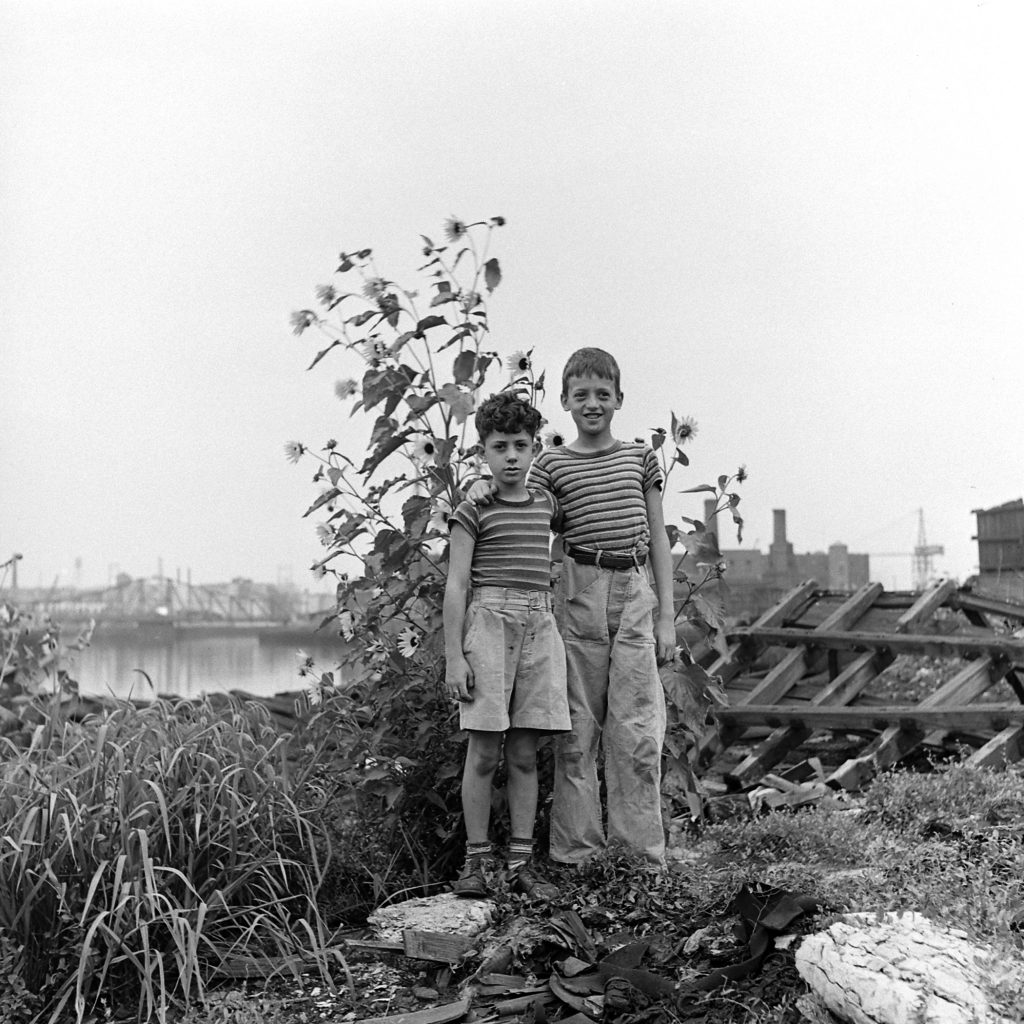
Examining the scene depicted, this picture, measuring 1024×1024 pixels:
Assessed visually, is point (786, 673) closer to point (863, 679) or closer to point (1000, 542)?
point (863, 679)

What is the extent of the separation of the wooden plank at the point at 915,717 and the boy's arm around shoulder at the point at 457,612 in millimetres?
3553

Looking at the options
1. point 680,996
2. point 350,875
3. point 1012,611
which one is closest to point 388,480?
point 350,875

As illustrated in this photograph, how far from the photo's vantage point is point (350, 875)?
13.1ft

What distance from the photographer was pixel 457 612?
3.72 m

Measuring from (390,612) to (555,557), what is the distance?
0.71 m

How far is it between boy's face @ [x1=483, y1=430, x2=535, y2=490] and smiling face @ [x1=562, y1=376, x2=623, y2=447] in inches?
11.4

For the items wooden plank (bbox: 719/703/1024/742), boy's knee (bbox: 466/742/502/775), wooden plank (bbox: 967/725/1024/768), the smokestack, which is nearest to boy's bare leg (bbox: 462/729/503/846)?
boy's knee (bbox: 466/742/502/775)

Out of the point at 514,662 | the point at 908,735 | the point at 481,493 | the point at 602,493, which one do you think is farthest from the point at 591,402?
the point at 908,735

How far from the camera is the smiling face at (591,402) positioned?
157 inches

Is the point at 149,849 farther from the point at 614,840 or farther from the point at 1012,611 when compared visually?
the point at 1012,611

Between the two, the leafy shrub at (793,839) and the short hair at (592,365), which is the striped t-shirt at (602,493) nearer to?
the short hair at (592,365)

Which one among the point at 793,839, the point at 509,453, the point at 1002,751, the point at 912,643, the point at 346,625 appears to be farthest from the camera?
the point at 912,643

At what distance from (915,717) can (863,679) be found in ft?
3.24

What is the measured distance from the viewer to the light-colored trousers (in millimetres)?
3986
